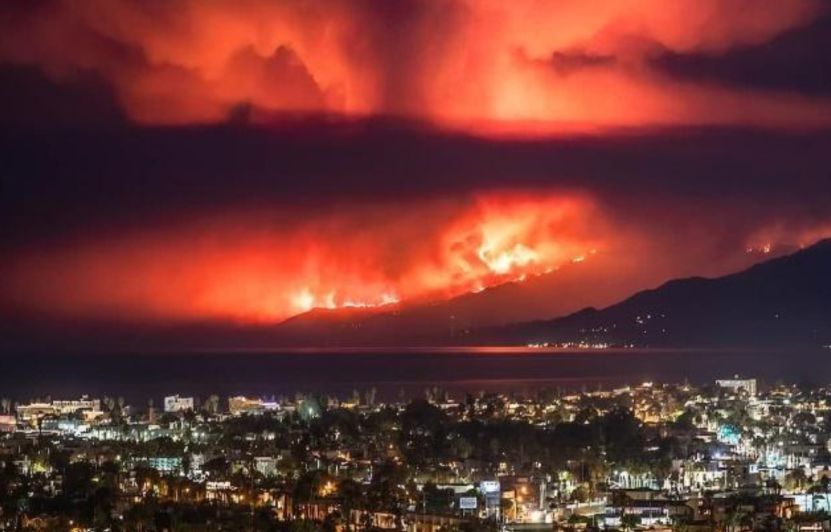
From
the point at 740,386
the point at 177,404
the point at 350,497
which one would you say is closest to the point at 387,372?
the point at 740,386

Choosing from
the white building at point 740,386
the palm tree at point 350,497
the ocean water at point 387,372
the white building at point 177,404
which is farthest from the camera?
the ocean water at point 387,372

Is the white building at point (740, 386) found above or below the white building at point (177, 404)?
above

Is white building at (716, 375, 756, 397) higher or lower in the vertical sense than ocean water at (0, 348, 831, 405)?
lower

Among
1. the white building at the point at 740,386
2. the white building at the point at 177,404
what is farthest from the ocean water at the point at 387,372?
the white building at the point at 177,404

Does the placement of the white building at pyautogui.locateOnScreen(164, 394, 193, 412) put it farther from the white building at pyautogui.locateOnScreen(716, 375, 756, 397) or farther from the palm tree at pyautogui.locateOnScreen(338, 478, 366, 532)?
the palm tree at pyautogui.locateOnScreen(338, 478, 366, 532)

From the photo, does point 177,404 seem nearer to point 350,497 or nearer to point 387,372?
point 350,497

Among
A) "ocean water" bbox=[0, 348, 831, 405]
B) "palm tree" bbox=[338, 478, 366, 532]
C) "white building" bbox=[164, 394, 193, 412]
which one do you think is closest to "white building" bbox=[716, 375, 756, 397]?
"ocean water" bbox=[0, 348, 831, 405]

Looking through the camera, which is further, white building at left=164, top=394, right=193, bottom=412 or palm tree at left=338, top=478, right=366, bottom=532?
white building at left=164, top=394, right=193, bottom=412

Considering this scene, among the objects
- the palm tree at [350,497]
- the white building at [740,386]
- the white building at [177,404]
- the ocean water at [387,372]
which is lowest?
the palm tree at [350,497]

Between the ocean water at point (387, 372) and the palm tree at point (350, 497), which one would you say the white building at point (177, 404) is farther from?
the palm tree at point (350, 497)
